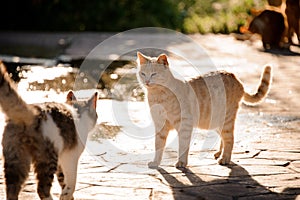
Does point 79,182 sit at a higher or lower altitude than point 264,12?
lower

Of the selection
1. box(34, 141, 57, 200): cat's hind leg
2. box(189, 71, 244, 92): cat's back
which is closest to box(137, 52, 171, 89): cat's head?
box(189, 71, 244, 92): cat's back

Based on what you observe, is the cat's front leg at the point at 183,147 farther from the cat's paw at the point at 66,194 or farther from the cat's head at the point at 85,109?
the cat's paw at the point at 66,194

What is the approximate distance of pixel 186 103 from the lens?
239 inches

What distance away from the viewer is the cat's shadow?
5141 mm

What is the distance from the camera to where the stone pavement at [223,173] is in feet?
17.1

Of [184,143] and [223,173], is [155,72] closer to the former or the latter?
[184,143]

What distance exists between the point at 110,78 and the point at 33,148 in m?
5.86

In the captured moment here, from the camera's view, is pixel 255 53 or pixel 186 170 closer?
pixel 186 170

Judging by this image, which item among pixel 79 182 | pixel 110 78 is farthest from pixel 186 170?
pixel 110 78

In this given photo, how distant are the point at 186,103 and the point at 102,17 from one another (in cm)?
1009

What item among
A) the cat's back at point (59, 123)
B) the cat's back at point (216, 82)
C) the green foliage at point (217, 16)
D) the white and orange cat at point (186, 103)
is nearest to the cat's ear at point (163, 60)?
the white and orange cat at point (186, 103)

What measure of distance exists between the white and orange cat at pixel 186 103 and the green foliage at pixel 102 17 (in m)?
8.98

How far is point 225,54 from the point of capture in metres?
12.4

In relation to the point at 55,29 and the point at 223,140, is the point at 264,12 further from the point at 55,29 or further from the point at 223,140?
the point at 223,140
